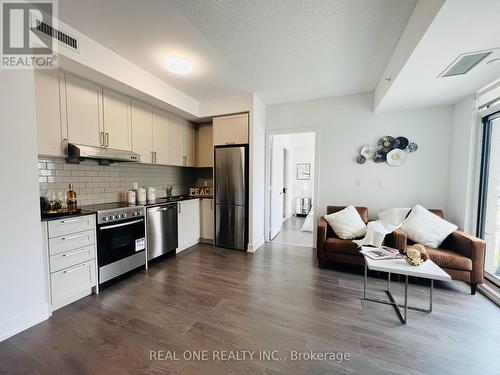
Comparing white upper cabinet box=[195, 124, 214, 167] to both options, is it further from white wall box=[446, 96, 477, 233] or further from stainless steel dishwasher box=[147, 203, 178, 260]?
white wall box=[446, 96, 477, 233]

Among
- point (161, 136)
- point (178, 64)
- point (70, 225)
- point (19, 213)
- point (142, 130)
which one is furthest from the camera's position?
point (161, 136)

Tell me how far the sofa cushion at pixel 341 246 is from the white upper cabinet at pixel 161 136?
290 centimetres

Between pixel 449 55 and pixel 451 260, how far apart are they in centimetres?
210

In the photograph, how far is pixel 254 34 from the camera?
1967 millimetres

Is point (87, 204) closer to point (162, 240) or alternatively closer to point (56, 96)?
point (162, 240)

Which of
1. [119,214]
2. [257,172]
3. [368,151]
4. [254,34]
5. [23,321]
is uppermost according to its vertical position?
[254,34]

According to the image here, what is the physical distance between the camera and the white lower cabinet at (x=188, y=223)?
11.3 feet

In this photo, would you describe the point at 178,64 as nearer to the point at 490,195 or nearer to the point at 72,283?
the point at 72,283

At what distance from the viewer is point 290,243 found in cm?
403

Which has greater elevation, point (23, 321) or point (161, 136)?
point (161, 136)

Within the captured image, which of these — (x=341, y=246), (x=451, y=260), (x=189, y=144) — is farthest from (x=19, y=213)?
(x=451, y=260)

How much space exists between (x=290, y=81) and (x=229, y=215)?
2.36 metres

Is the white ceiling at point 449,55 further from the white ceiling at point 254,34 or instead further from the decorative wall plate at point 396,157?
the decorative wall plate at point 396,157

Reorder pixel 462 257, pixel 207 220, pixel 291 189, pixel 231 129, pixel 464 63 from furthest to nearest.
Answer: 1. pixel 291 189
2. pixel 207 220
3. pixel 231 129
4. pixel 462 257
5. pixel 464 63
